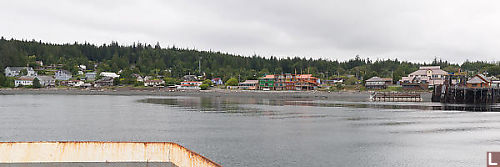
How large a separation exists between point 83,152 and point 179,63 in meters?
162

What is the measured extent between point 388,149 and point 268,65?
152 meters

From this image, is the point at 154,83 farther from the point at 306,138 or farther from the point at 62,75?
the point at 306,138

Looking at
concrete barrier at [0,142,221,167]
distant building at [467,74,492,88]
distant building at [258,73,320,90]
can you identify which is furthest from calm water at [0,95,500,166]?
distant building at [258,73,320,90]

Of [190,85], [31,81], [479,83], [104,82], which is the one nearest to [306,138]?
[479,83]

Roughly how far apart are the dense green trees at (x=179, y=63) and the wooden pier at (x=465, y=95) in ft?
238

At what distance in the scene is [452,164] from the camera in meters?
16.3

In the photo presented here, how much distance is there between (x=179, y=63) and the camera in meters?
168

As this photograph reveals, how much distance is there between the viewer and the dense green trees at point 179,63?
14312cm

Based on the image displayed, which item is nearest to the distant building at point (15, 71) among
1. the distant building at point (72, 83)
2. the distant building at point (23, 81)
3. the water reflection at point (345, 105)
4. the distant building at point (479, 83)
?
the distant building at point (23, 81)

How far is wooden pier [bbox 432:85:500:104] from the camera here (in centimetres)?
5719

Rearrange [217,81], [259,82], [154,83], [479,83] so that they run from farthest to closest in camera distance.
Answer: [217,81] → [154,83] → [259,82] → [479,83]

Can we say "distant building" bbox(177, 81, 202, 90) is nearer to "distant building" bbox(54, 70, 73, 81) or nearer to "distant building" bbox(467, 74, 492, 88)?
"distant building" bbox(54, 70, 73, 81)

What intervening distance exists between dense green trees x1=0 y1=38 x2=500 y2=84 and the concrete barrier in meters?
119

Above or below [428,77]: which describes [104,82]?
below
